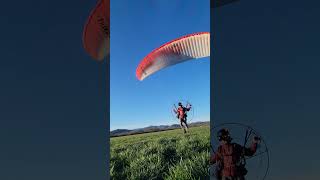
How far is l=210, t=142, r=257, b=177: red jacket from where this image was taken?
16.2 ft

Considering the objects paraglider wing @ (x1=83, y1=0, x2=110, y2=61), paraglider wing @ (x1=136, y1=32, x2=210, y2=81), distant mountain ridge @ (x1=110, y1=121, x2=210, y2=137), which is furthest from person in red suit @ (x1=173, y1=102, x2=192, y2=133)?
paraglider wing @ (x1=83, y1=0, x2=110, y2=61)

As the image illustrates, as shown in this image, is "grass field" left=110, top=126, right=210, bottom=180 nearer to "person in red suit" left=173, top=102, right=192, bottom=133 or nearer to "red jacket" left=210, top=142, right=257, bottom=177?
"person in red suit" left=173, top=102, right=192, bottom=133

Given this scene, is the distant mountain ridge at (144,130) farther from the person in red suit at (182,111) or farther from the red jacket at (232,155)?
the red jacket at (232,155)

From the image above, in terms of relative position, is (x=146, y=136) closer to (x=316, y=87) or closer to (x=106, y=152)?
(x=106, y=152)

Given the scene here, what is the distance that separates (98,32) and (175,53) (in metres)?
1.15

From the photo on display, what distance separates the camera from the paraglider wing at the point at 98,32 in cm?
504

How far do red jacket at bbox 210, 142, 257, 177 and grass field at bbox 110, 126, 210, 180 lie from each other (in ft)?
2.28

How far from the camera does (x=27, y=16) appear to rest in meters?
4.78

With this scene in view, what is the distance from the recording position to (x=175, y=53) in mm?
5848

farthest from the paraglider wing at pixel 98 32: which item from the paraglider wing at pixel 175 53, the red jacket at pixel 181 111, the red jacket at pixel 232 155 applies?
the red jacket at pixel 232 155

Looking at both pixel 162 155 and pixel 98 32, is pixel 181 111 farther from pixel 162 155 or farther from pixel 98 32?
pixel 98 32

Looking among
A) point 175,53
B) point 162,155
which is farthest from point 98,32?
point 162,155

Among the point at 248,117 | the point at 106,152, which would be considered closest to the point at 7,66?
the point at 106,152

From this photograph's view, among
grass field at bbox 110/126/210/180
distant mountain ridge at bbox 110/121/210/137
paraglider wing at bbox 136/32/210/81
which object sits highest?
Answer: paraglider wing at bbox 136/32/210/81
